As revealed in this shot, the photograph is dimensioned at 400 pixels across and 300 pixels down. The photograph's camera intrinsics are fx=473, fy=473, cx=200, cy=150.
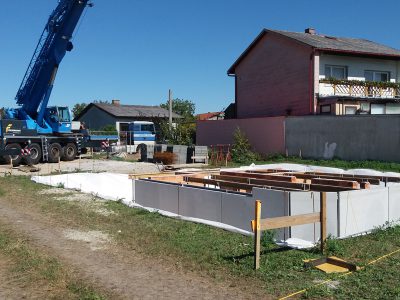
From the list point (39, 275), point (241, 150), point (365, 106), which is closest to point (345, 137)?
point (365, 106)

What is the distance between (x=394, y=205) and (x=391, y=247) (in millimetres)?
2228

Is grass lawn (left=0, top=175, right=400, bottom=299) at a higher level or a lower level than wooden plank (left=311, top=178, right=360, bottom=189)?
lower

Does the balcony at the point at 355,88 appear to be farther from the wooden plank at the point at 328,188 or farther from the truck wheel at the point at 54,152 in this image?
the wooden plank at the point at 328,188

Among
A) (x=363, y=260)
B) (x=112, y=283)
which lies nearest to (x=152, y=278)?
(x=112, y=283)

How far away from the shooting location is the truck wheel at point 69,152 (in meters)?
29.3

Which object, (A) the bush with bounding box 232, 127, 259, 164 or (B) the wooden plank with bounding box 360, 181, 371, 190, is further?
(A) the bush with bounding box 232, 127, 259, 164

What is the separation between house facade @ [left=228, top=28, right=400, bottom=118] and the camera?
2794 centimetres

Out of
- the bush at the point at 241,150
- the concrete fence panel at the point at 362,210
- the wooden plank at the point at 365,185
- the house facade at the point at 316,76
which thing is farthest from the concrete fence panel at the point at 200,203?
the house facade at the point at 316,76

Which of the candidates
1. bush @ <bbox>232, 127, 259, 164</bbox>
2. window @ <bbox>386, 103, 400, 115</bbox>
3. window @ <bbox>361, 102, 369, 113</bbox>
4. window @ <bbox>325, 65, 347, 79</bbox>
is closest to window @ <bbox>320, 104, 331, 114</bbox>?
window @ <bbox>361, 102, 369, 113</bbox>

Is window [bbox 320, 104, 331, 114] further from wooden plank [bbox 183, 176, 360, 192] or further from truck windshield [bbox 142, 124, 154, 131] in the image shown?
wooden plank [bbox 183, 176, 360, 192]

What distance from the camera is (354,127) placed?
2325cm

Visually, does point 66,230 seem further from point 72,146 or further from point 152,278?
point 72,146

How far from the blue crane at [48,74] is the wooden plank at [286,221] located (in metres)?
22.1

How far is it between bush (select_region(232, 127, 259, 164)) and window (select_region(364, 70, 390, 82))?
29.4 feet
